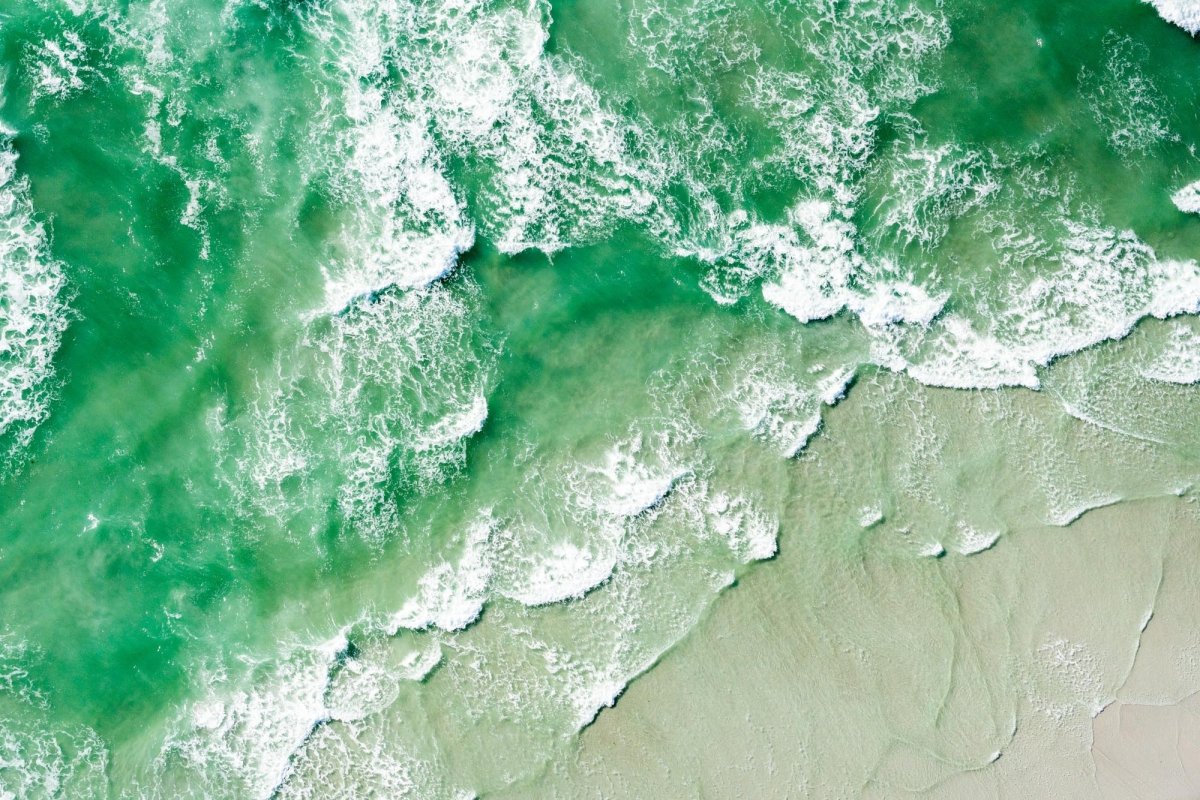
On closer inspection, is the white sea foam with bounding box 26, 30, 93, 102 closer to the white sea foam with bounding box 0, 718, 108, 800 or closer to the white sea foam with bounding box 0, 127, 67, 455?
the white sea foam with bounding box 0, 127, 67, 455

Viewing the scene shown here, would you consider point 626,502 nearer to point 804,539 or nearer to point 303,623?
point 804,539

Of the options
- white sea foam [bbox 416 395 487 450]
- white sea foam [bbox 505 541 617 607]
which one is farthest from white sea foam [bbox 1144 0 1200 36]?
white sea foam [bbox 416 395 487 450]

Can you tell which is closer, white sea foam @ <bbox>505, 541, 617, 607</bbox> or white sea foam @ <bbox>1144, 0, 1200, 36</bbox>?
white sea foam @ <bbox>505, 541, 617, 607</bbox>

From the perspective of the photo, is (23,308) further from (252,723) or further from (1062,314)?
(1062,314)

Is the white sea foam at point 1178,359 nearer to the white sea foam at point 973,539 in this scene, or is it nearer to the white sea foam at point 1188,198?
the white sea foam at point 1188,198

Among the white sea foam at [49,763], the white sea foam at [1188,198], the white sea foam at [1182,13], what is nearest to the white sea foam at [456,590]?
the white sea foam at [49,763]

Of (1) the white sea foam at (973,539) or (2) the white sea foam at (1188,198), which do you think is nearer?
(1) the white sea foam at (973,539)

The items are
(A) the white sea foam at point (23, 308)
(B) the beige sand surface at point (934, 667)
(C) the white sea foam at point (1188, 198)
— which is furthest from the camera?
(C) the white sea foam at point (1188, 198)
